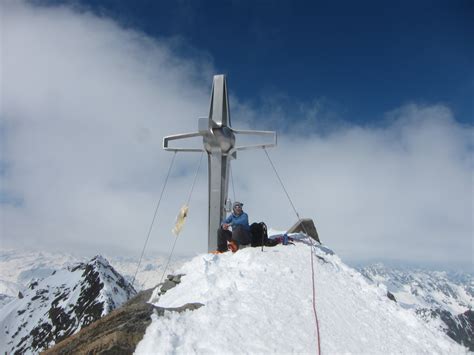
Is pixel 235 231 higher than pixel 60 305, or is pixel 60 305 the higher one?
pixel 235 231

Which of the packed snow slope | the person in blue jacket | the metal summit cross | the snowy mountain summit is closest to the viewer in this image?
the packed snow slope

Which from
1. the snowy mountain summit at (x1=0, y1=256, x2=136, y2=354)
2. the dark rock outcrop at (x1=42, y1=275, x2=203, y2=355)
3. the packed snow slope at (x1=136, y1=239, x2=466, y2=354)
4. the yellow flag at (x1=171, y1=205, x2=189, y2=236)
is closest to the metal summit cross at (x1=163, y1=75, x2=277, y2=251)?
Answer: the yellow flag at (x1=171, y1=205, x2=189, y2=236)

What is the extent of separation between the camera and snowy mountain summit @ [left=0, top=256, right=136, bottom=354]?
101 meters

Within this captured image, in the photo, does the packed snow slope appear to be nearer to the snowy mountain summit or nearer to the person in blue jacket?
the person in blue jacket

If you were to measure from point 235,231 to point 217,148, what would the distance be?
4.52 metres

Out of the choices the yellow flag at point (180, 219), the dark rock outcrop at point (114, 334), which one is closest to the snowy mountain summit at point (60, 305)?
the yellow flag at point (180, 219)

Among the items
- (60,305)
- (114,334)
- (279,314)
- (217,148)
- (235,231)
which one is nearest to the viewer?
(114,334)

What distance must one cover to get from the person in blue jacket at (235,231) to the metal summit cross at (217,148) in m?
1.70

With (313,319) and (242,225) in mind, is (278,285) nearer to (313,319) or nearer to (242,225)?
(313,319)

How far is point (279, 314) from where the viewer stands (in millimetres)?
7539

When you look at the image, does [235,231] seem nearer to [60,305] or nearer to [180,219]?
[180,219]

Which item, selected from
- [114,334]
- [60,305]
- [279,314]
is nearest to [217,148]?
[279,314]

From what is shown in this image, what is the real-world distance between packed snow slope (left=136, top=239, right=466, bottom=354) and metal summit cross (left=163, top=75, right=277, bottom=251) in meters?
4.82

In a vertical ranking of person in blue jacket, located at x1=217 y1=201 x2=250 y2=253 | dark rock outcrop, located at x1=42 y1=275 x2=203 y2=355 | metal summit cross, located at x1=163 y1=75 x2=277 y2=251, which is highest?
metal summit cross, located at x1=163 y1=75 x2=277 y2=251
